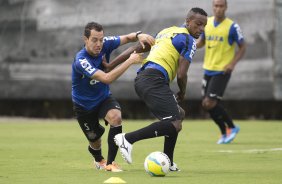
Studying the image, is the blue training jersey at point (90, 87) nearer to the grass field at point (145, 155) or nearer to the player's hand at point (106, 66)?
the player's hand at point (106, 66)

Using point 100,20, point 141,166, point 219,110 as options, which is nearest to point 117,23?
point 100,20

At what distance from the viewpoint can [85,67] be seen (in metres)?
11.1

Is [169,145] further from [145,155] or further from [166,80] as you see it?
[145,155]

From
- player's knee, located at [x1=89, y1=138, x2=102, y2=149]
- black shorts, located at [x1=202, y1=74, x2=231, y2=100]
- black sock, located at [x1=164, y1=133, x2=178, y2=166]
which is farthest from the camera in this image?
black shorts, located at [x1=202, y1=74, x2=231, y2=100]

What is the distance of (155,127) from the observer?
35.4ft

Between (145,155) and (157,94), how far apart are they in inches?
126

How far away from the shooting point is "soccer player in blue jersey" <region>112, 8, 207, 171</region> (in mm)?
10789

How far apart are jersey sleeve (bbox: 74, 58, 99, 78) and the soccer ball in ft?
4.69

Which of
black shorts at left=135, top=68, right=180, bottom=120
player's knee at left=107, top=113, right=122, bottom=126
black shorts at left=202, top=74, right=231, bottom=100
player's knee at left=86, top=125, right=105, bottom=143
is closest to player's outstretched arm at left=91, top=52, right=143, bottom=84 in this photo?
black shorts at left=135, top=68, right=180, bottom=120

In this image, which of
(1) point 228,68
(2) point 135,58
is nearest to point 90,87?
(2) point 135,58

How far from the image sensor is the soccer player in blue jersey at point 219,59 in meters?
16.9

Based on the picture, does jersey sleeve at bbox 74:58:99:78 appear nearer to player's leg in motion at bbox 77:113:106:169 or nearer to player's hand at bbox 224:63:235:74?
player's leg in motion at bbox 77:113:106:169

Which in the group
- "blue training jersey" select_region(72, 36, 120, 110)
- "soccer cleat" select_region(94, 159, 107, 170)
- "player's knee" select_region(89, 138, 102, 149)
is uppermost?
"blue training jersey" select_region(72, 36, 120, 110)

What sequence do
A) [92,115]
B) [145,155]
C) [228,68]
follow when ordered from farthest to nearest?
[228,68], [145,155], [92,115]
